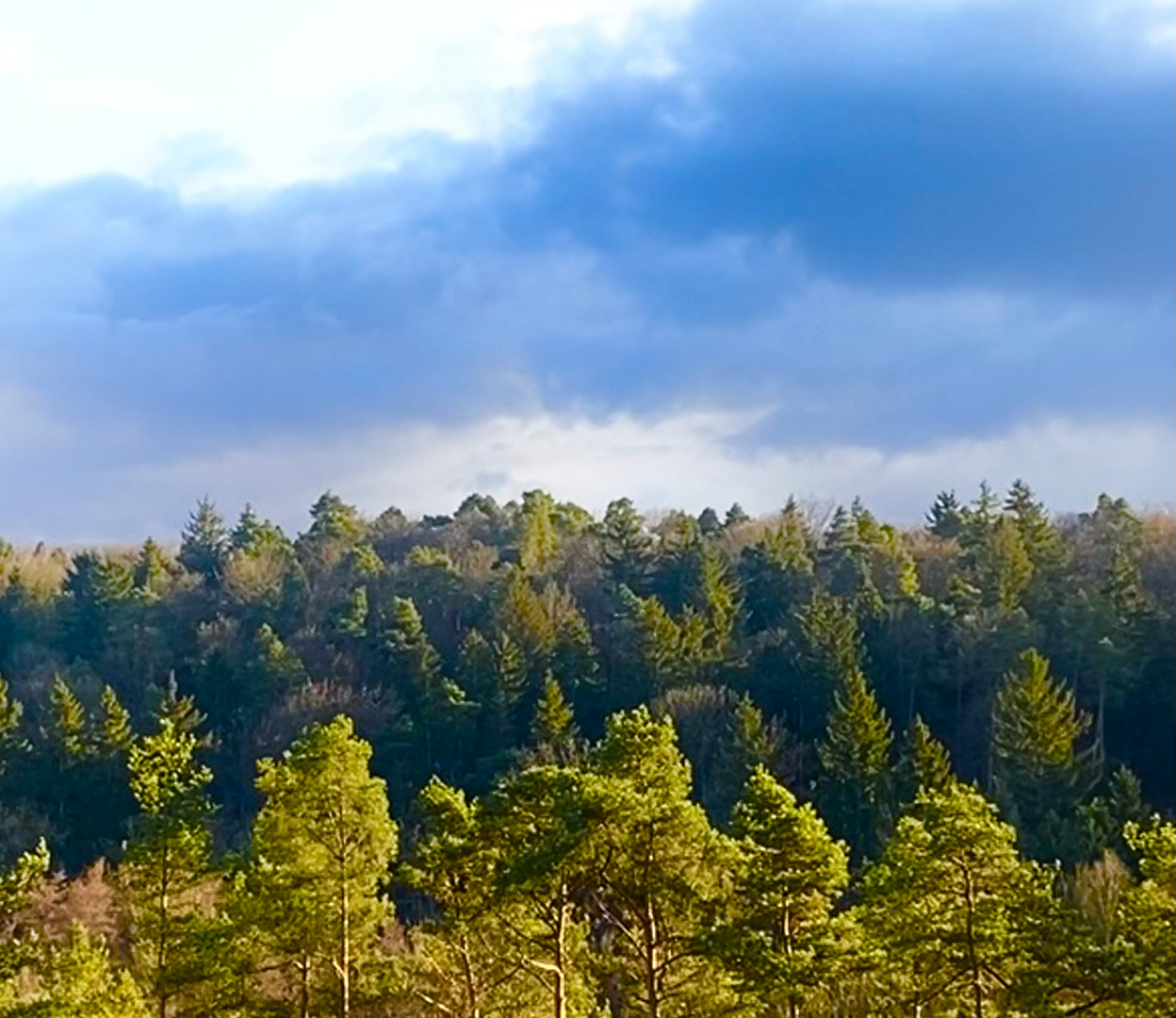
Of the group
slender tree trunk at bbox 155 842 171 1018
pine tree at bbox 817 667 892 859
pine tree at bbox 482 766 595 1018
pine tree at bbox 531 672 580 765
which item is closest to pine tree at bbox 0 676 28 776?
pine tree at bbox 531 672 580 765

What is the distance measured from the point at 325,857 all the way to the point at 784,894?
7.35 metres

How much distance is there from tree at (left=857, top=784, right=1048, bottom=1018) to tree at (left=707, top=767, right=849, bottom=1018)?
2.80 feet

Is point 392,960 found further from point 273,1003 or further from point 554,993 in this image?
point 554,993

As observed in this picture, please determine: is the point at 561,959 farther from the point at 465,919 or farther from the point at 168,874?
the point at 168,874

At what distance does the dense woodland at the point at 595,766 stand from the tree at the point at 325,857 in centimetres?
6

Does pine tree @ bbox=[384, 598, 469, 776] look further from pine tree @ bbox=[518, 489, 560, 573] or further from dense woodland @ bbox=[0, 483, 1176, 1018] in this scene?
pine tree @ bbox=[518, 489, 560, 573]

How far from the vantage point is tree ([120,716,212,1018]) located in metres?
23.6

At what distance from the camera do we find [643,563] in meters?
74.6

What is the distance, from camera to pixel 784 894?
2028 cm

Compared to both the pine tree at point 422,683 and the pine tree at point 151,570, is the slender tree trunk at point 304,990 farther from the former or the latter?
the pine tree at point 151,570

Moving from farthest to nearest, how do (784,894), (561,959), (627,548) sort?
1. (627,548)
2. (561,959)
3. (784,894)

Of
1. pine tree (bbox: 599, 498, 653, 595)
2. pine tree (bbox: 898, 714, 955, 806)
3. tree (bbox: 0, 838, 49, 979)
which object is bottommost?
tree (bbox: 0, 838, 49, 979)

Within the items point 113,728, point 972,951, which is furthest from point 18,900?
point 113,728

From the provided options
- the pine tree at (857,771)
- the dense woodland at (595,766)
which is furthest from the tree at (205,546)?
the pine tree at (857,771)
